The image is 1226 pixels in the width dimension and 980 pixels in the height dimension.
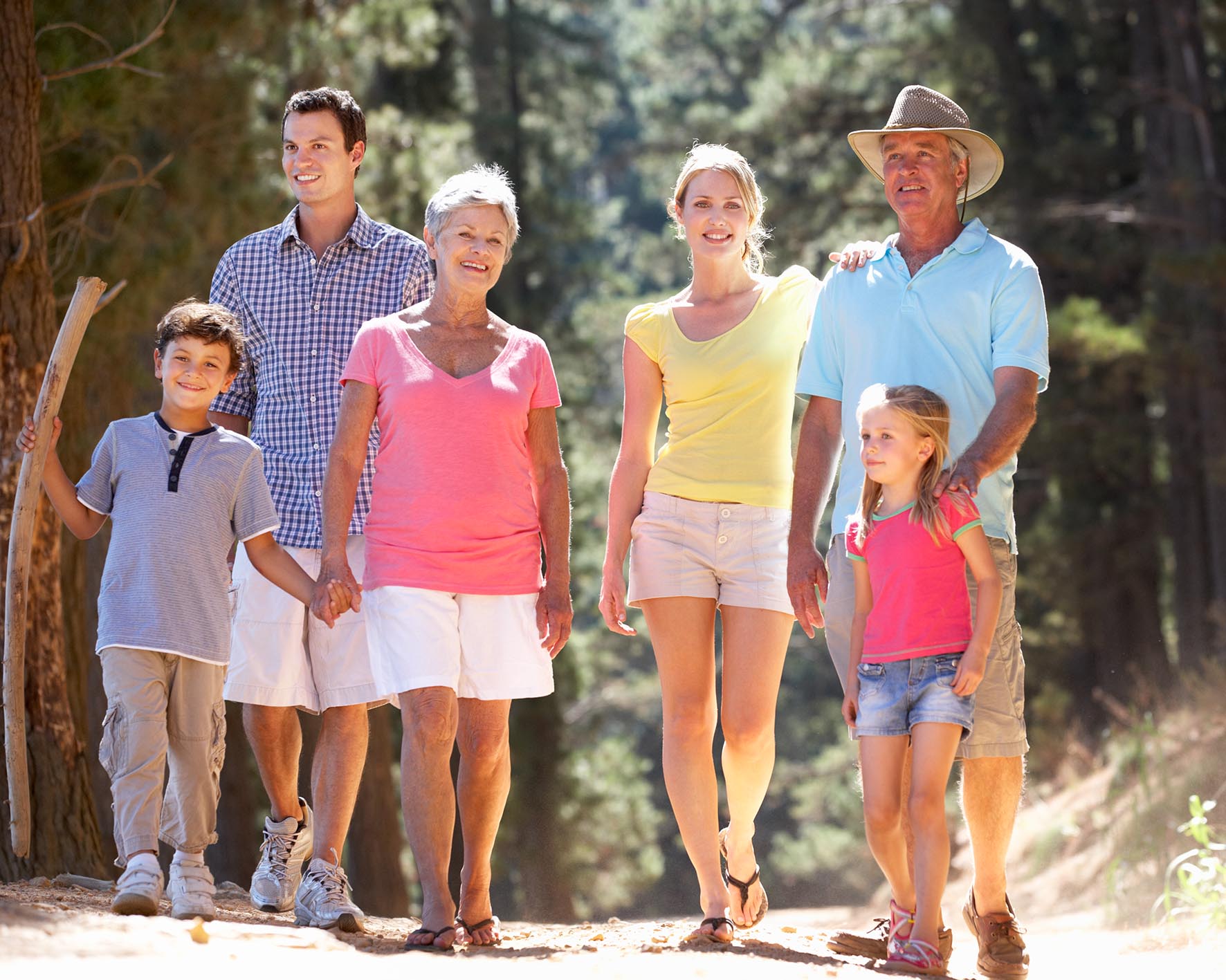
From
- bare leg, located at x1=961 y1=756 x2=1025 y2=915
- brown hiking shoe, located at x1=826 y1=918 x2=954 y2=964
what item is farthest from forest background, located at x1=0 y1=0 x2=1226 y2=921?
bare leg, located at x1=961 y1=756 x2=1025 y2=915

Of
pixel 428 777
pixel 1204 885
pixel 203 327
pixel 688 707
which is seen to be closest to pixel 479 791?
pixel 428 777

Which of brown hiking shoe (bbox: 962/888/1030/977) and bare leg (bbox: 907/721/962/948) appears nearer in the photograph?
bare leg (bbox: 907/721/962/948)

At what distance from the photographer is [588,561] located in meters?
26.1

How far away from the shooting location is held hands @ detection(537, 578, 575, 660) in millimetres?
4734

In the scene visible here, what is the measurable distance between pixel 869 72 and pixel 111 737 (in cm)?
2047

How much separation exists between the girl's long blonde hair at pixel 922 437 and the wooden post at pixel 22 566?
2.44m

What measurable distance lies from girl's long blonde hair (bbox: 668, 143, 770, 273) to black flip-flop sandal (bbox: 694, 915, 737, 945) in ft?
6.88

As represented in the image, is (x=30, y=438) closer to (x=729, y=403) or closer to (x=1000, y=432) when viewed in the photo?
(x=729, y=403)

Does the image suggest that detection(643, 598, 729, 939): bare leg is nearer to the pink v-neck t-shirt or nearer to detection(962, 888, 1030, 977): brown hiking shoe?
the pink v-neck t-shirt

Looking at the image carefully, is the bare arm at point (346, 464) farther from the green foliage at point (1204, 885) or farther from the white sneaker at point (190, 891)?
the green foliage at point (1204, 885)

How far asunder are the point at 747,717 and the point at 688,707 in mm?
198

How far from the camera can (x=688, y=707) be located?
4785 millimetres

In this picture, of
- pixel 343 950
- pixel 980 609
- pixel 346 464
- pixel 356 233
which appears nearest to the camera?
pixel 343 950

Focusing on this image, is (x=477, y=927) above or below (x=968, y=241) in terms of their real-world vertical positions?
below
